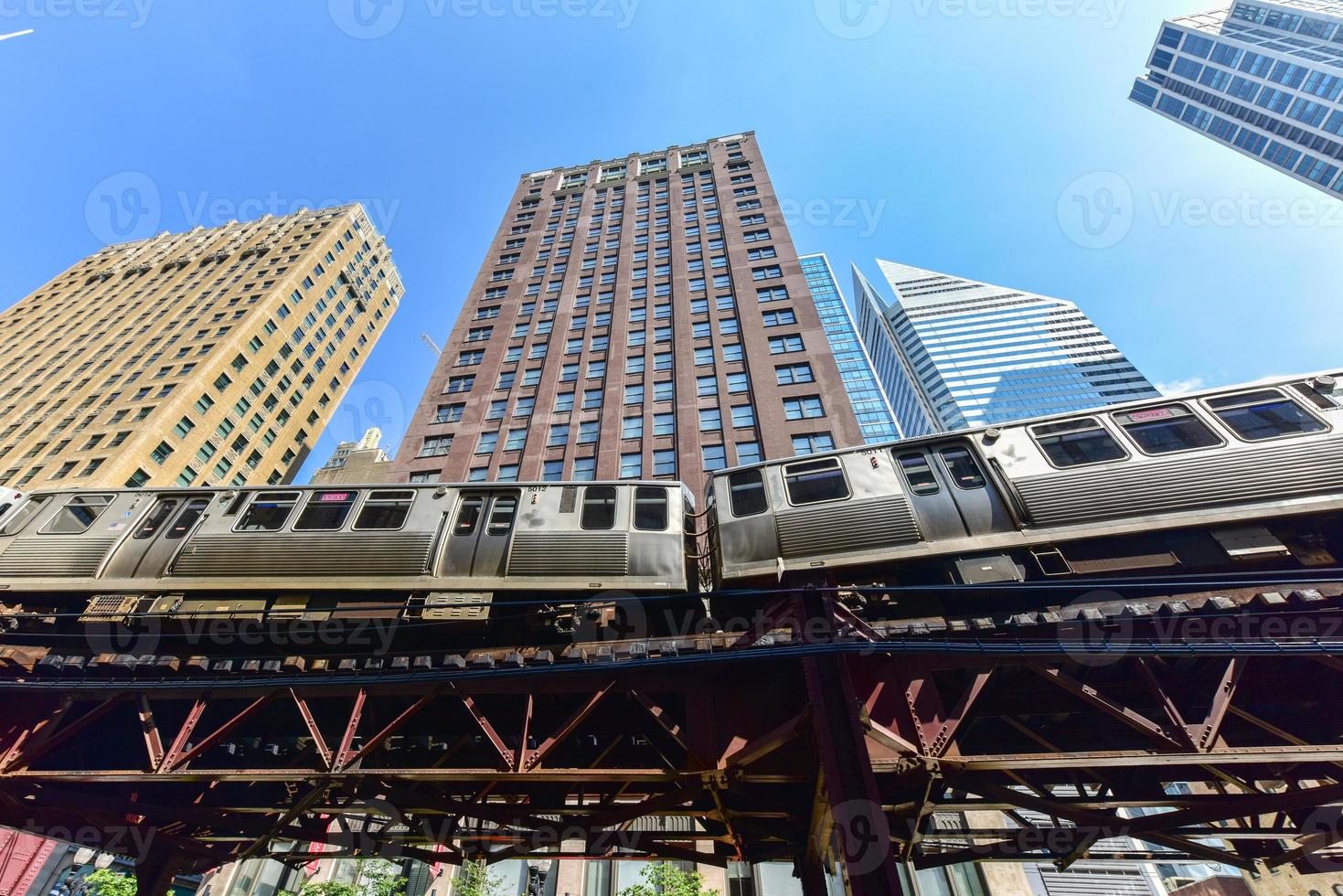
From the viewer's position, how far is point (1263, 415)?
377 inches

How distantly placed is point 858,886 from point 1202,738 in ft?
15.8

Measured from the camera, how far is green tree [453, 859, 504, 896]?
1839cm

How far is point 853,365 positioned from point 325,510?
5359 cm

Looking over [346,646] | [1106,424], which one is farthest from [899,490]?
[346,646]

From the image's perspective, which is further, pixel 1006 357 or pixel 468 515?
pixel 1006 357

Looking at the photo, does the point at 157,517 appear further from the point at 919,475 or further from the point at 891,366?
the point at 891,366

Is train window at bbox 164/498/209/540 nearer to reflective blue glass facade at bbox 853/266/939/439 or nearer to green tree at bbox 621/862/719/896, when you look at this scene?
green tree at bbox 621/862/719/896

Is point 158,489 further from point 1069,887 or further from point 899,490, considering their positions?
point 1069,887

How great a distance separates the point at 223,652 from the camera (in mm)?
10812

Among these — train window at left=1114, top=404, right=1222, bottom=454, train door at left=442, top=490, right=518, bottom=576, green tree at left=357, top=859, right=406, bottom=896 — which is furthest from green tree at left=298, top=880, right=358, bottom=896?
train window at left=1114, top=404, right=1222, bottom=454

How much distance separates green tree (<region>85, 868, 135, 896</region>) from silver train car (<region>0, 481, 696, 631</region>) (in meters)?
11.1

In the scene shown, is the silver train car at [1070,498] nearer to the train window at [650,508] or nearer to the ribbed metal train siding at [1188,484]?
the ribbed metal train siding at [1188,484]

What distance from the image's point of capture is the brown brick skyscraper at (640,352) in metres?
26.8

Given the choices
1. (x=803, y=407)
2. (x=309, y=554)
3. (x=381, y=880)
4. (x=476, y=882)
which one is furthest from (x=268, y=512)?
(x=803, y=407)
